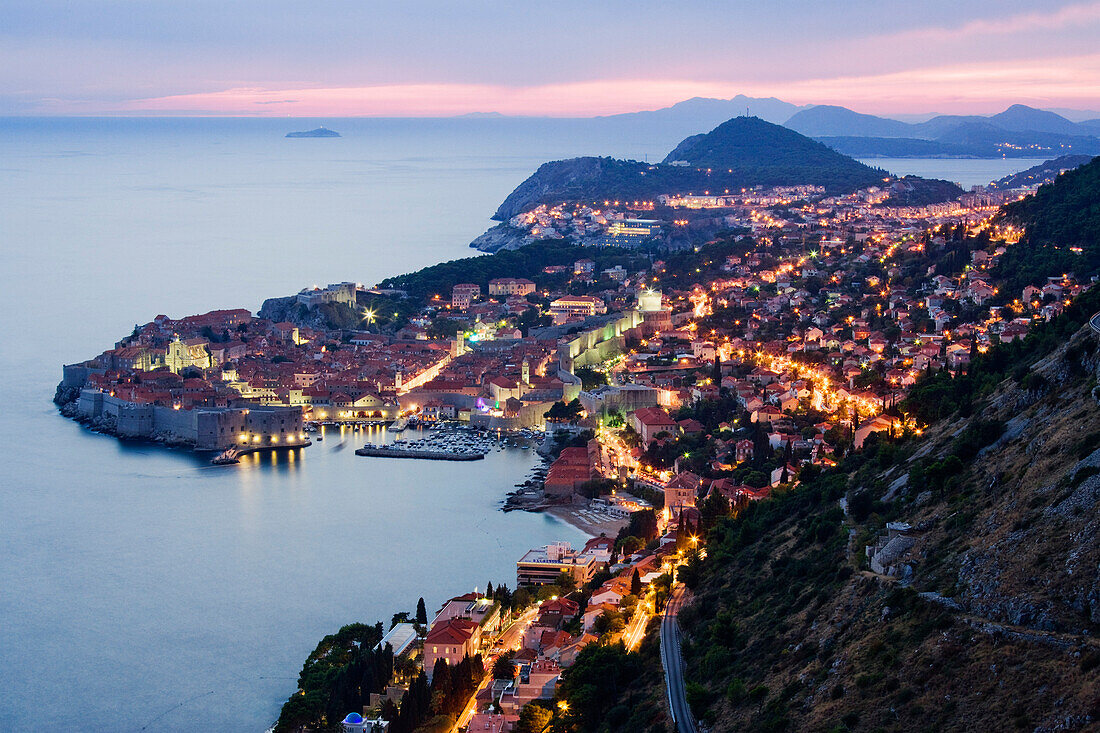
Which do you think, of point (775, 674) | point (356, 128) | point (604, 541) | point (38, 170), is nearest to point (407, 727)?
point (775, 674)

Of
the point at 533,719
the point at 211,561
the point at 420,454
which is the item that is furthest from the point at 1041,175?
the point at 533,719

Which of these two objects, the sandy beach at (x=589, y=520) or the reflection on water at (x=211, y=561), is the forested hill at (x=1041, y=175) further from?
the sandy beach at (x=589, y=520)

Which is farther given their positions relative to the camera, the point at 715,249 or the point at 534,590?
the point at 715,249

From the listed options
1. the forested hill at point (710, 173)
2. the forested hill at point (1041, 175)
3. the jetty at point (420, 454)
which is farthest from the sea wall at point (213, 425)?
the forested hill at point (1041, 175)

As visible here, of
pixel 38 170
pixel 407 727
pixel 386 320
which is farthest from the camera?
pixel 38 170

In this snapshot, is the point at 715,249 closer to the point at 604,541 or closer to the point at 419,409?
the point at 419,409

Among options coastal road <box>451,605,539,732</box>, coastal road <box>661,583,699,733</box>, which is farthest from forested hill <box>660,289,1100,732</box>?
coastal road <box>451,605,539,732</box>
